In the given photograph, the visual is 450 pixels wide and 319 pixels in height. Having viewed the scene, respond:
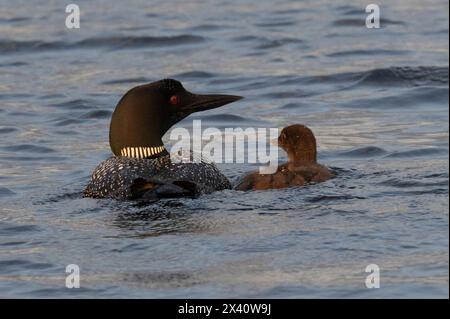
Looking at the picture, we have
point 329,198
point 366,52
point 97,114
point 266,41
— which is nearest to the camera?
point 329,198

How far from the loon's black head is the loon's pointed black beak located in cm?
13

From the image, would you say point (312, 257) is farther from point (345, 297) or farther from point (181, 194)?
point (181, 194)

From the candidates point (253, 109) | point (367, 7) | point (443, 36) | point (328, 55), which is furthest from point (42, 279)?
point (367, 7)

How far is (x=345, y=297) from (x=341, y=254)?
2.05ft

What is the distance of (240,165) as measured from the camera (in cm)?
998

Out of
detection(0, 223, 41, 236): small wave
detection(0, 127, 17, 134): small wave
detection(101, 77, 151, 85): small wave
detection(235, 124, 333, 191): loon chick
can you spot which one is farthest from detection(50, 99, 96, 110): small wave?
detection(0, 223, 41, 236): small wave

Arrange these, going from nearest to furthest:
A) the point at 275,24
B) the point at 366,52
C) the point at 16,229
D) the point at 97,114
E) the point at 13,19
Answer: the point at 16,229, the point at 97,114, the point at 366,52, the point at 275,24, the point at 13,19

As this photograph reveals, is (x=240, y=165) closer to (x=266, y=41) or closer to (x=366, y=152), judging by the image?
(x=366, y=152)

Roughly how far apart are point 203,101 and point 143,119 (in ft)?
2.00

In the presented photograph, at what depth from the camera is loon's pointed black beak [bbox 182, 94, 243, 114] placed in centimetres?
918

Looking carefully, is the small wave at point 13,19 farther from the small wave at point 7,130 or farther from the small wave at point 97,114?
the small wave at point 7,130

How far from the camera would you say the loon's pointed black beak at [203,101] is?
9.18 m

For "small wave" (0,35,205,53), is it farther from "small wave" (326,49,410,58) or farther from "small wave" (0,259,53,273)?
"small wave" (0,259,53,273)

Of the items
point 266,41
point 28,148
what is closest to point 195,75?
point 266,41
